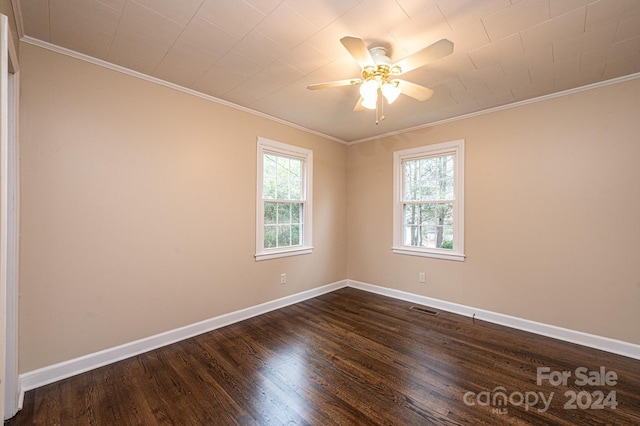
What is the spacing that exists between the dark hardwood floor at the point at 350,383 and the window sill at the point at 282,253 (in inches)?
33.6

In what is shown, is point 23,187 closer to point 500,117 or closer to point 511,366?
point 511,366

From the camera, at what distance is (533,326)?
9.94 feet

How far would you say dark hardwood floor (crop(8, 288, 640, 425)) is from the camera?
180 cm

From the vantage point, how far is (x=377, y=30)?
1894 mm

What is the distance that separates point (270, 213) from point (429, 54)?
2605 mm

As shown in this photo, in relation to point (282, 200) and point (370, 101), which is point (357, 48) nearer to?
point (370, 101)

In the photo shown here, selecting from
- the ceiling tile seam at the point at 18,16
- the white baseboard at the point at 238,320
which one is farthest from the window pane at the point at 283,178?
the ceiling tile seam at the point at 18,16

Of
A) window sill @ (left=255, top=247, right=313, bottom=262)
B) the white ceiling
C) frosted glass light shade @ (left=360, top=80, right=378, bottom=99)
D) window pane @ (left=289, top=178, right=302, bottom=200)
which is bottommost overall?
window sill @ (left=255, top=247, right=313, bottom=262)

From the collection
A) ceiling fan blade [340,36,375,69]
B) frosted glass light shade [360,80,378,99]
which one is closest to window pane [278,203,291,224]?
frosted glass light shade [360,80,378,99]

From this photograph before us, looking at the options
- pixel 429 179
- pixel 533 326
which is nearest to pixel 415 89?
pixel 429 179

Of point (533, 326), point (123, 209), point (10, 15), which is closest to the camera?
point (10, 15)

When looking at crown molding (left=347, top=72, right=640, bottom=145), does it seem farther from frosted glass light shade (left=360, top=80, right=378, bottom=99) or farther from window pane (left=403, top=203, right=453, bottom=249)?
frosted glass light shade (left=360, top=80, right=378, bottom=99)

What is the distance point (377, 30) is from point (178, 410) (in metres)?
2.87

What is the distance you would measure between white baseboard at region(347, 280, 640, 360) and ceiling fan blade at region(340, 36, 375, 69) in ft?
10.2
